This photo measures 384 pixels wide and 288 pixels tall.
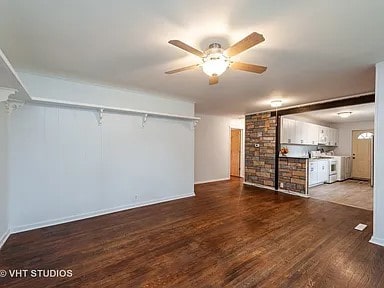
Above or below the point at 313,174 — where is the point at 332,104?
above

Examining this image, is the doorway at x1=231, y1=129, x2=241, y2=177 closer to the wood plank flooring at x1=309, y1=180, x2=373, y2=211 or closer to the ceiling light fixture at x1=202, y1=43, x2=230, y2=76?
the wood plank flooring at x1=309, y1=180, x2=373, y2=211

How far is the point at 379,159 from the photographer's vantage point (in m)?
2.81

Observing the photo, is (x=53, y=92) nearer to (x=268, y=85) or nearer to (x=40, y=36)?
(x=40, y=36)

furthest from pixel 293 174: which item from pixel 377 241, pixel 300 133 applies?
pixel 377 241

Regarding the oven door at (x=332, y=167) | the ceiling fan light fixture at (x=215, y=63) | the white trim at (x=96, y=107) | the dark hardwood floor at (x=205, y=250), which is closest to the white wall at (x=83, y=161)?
the white trim at (x=96, y=107)

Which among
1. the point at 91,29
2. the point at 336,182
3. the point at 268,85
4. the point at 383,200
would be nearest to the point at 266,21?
the point at 91,29

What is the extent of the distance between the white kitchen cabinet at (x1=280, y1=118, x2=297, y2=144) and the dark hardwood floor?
2.59 meters

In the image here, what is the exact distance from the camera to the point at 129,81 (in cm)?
370

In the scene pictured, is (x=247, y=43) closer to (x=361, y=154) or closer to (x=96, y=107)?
(x=96, y=107)

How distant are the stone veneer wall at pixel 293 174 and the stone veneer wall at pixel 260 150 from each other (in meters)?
0.28

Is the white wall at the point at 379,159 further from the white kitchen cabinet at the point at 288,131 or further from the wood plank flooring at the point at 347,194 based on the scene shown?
the white kitchen cabinet at the point at 288,131

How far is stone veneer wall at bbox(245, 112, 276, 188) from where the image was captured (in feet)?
20.6

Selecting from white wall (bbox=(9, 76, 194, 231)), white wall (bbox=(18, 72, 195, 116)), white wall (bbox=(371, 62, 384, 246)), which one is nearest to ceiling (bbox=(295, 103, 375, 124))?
white wall (bbox=(371, 62, 384, 246))

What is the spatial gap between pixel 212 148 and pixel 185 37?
552 centimetres
